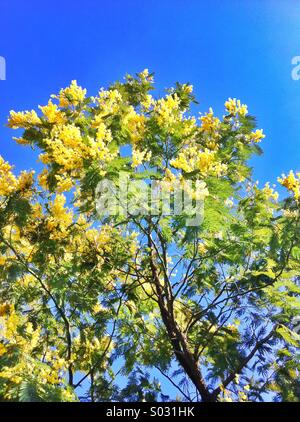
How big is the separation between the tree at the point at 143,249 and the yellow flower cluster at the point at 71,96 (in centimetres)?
1

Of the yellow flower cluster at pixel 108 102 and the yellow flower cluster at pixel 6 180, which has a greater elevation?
the yellow flower cluster at pixel 108 102

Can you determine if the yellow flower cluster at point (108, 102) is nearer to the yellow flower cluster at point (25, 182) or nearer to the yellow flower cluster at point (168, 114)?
the yellow flower cluster at point (168, 114)

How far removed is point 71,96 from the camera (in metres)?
5.77

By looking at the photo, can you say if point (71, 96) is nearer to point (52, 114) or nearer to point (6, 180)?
point (52, 114)

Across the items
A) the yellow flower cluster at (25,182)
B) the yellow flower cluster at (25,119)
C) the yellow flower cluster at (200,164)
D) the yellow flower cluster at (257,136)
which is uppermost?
the yellow flower cluster at (257,136)

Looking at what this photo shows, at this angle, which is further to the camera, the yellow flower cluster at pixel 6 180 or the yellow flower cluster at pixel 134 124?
the yellow flower cluster at pixel 134 124

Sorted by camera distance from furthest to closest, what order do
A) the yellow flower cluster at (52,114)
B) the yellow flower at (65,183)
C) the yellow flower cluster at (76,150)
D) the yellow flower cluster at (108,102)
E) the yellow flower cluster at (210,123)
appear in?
the yellow flower cluster at (210,123) → the yellow flower cluster at (108,102) → the yellow flower cluster at (52,114) → the yellow flower at (65,183) → the yellow flower cluster at (76,150)

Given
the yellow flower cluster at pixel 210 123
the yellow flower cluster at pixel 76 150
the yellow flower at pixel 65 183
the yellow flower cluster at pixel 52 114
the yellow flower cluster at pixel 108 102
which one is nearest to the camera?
the yellow flower cluster at pixel 76 150

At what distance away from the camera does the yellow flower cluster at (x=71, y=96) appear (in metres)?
5.77

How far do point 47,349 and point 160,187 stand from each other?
3.45m

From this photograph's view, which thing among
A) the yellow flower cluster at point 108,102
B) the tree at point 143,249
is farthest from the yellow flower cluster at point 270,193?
the yellow flower cluster at point 108,102
